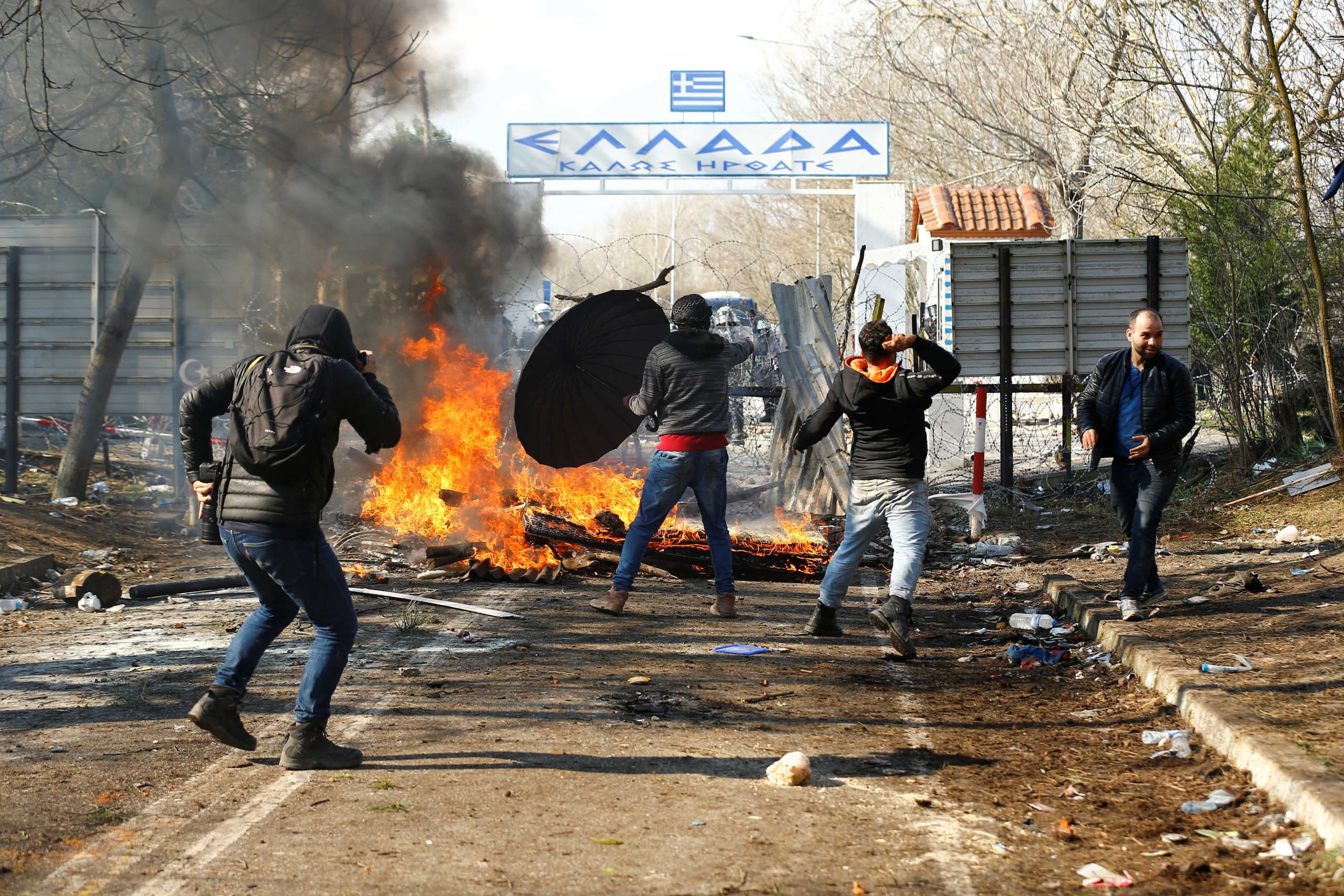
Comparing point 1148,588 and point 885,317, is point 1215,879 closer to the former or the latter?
point 1148,588

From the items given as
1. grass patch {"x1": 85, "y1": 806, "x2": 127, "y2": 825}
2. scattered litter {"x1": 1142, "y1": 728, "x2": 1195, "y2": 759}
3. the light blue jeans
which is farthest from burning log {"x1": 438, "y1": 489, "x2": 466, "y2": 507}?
scattered litter {"x1": 1142, "y1": 728, "x2": 1195, "y2": 759}

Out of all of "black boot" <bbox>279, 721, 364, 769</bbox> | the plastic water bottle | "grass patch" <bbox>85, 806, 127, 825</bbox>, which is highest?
"black boot" <bbox>279, 721, 364, 769</bbox>

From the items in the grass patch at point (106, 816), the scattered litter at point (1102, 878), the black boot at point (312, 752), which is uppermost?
the black boot at point (312, 752)

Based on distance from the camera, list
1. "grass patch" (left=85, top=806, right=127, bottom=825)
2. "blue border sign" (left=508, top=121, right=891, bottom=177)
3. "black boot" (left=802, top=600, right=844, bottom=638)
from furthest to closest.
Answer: "blue border sign" (left=508, top=121, right=891, bottom=177), "black boot" (left=802, top=600, right=844, bottom=638), "grass patch" (left=85, top=806, right=127, bottom=825)

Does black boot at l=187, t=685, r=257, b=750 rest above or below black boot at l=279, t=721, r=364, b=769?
above

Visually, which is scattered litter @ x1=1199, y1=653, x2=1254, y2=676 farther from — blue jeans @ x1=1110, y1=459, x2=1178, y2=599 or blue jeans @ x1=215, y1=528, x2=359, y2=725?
blue jeans @ x1=215, y1=528, x2=359, y2=725

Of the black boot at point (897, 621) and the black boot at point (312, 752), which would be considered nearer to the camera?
the black boot at point (312, 752)

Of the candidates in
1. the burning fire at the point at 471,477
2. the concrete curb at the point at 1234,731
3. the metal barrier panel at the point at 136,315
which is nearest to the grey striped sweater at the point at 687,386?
the burning fire at the point at 471,477

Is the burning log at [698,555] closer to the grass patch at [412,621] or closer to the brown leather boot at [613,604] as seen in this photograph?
the brown leather boot at [613,604]

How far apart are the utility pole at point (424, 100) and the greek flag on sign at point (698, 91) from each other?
894 centimetres

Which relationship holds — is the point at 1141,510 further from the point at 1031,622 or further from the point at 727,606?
the point at 727,606

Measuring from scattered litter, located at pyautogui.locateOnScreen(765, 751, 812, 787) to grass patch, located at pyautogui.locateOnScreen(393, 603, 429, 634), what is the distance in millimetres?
3136

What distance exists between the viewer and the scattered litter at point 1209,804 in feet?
12.3

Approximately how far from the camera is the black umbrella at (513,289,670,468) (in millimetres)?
8242
